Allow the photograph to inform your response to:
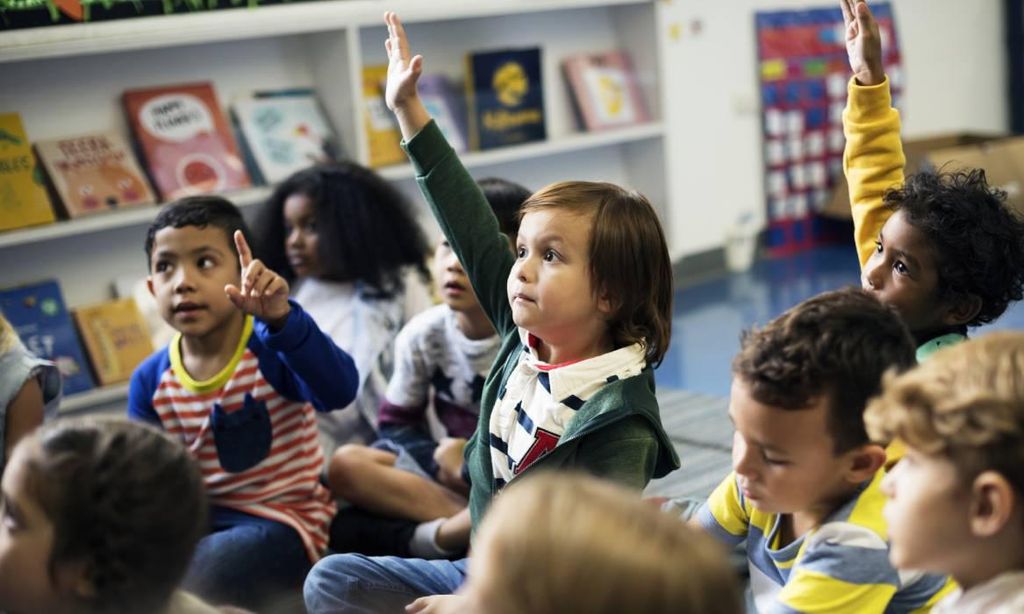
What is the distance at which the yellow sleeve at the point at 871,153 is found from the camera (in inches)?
72.3

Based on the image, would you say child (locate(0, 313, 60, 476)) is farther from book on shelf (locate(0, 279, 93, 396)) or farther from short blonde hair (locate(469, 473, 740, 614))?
short blonde hair (locate(469, 473, 740, 614))

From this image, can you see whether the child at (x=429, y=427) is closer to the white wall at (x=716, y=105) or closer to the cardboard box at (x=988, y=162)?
the white wall at (x=716, y=105)

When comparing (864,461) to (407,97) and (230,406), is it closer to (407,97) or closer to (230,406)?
(407,97)

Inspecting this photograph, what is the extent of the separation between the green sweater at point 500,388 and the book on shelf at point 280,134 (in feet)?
6.20

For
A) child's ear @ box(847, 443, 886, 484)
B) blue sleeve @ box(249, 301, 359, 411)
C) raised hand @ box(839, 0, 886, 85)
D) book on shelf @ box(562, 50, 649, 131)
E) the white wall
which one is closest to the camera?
child's ear @ box(847, 443, 886, 484)

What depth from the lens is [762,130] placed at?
5055 mm

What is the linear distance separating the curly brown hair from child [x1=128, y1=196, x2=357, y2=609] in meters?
0.54

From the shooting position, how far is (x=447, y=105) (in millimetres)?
4031

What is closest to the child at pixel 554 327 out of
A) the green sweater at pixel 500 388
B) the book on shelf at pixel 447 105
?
the green sweater at pixel 500 388

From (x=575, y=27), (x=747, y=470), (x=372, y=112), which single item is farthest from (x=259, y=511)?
(x=575, y=27)

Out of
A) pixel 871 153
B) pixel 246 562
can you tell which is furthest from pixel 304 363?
pixel 871 153

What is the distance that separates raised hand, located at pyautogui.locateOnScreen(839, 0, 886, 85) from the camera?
179 centimetres

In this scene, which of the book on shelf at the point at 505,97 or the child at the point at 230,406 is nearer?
the child at the point at 230,406

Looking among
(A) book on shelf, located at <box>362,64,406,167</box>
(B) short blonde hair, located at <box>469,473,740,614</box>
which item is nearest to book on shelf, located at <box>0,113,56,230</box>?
(A) book on shelf, located at <box>362,64,406,167</box>
